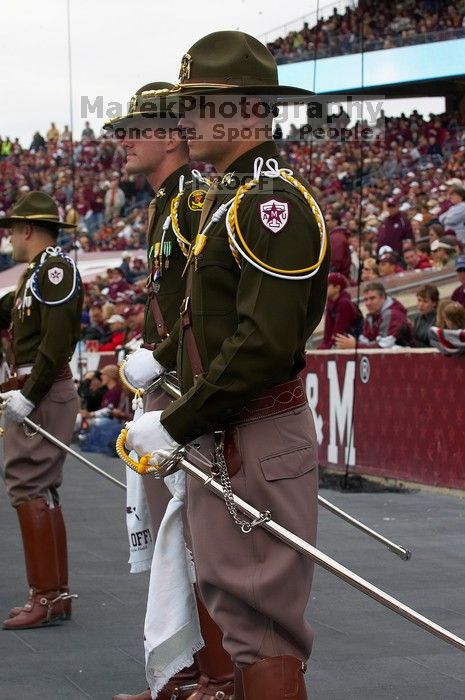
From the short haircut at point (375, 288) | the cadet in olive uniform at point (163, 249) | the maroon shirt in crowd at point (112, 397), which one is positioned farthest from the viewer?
the maroon shirt in crowd at point (112, 397)

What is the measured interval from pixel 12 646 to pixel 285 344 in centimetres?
317

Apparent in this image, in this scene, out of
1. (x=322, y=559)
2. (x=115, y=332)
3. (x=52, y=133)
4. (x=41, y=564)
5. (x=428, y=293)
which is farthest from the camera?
(x=52, y=133)

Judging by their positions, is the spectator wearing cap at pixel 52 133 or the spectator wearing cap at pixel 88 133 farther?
the spectator wearing cap at pixel 52 133

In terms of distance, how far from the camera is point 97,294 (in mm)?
24578

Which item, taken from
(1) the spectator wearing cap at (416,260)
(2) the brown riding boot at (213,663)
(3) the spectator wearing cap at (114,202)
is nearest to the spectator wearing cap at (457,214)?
(1) the spectator wearing cap at (416,260)

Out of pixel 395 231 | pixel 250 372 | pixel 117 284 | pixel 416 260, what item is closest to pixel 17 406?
pixel 250 372

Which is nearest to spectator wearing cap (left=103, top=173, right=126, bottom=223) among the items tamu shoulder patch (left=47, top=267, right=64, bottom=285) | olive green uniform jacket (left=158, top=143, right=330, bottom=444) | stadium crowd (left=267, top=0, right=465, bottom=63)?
stadium crowd (left=267, top=0, right=465, bottom=63)

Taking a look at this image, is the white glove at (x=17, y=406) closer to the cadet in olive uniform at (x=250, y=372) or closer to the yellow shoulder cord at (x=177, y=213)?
the yellow shoulder cord at (x=177, y=213)

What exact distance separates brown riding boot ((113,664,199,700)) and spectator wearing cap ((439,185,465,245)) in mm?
11980

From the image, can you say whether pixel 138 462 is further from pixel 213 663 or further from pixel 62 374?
pixel 62 374

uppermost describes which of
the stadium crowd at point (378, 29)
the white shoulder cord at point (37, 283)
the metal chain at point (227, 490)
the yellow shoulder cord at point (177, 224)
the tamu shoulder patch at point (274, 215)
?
the stadium crowd at point (378, 29)

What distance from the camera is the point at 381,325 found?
13.0m

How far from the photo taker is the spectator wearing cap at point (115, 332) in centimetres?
1969

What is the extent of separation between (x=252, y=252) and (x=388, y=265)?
1270 cm
